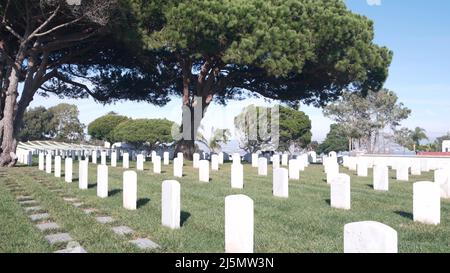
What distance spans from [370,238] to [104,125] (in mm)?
66047

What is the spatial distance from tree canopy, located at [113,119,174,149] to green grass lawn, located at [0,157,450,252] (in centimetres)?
4604

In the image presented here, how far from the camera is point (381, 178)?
11312 mm

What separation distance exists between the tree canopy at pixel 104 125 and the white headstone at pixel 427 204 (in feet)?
201

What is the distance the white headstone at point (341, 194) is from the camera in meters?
8.12

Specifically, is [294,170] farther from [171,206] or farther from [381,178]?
[171,206]

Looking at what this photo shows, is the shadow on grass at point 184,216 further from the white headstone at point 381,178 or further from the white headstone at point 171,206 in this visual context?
the white headstone at point 381,178

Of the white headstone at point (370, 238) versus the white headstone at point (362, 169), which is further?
the white headstone at point (362, 169)

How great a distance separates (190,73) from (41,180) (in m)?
13.8

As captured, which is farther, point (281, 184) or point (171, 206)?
point (281, 184)

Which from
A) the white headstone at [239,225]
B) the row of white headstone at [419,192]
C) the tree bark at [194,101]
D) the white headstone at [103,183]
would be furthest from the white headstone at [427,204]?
Answer: the tree bark at [194,101]

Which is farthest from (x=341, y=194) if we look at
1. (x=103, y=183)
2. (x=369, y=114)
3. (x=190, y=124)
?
(x=369, y=114)

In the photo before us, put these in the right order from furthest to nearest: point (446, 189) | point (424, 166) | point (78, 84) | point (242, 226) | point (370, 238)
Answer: point (78, 84), point (424, 166), point (446, 189), point (242, 226), point (370, 238)

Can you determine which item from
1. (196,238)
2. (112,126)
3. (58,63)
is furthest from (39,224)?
(112,126)

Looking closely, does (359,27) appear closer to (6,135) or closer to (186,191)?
(186,191)
